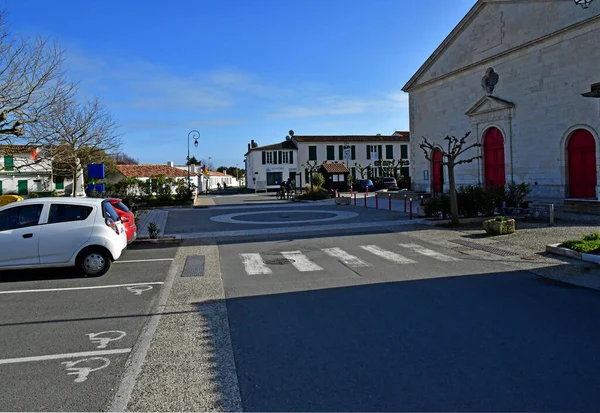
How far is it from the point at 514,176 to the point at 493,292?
1878 centimetres

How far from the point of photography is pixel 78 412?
3.68 meters

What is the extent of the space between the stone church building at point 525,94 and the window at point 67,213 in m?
16.7

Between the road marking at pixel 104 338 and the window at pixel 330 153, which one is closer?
the road marking at pixel 104 338

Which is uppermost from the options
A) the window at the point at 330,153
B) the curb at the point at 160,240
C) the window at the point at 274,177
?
the window at the point at 330,153

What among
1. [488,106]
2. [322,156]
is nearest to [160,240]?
[488,106]

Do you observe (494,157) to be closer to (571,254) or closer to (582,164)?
(582,164)

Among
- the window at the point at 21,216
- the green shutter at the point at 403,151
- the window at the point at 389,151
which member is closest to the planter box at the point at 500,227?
the window at the point at 21,216

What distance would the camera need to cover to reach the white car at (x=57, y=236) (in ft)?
29.7

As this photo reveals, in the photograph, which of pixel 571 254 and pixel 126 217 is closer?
pixel 571 254

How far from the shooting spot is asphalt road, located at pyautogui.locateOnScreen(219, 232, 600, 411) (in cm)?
388

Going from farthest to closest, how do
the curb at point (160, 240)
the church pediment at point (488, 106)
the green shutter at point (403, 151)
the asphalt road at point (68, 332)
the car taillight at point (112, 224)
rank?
the green shutter at point (403, 151) < the church pediment at point (488, 106) < the curb at point (160, 240) < the car taillight at point (112, 224) < the asphalt road at point (68, 332)

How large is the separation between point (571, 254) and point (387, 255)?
3903 mm

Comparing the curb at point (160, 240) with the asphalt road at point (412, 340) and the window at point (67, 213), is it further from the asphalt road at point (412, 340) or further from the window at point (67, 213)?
the asphalt road at point (412, 340)

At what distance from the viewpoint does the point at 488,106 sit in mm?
25734
